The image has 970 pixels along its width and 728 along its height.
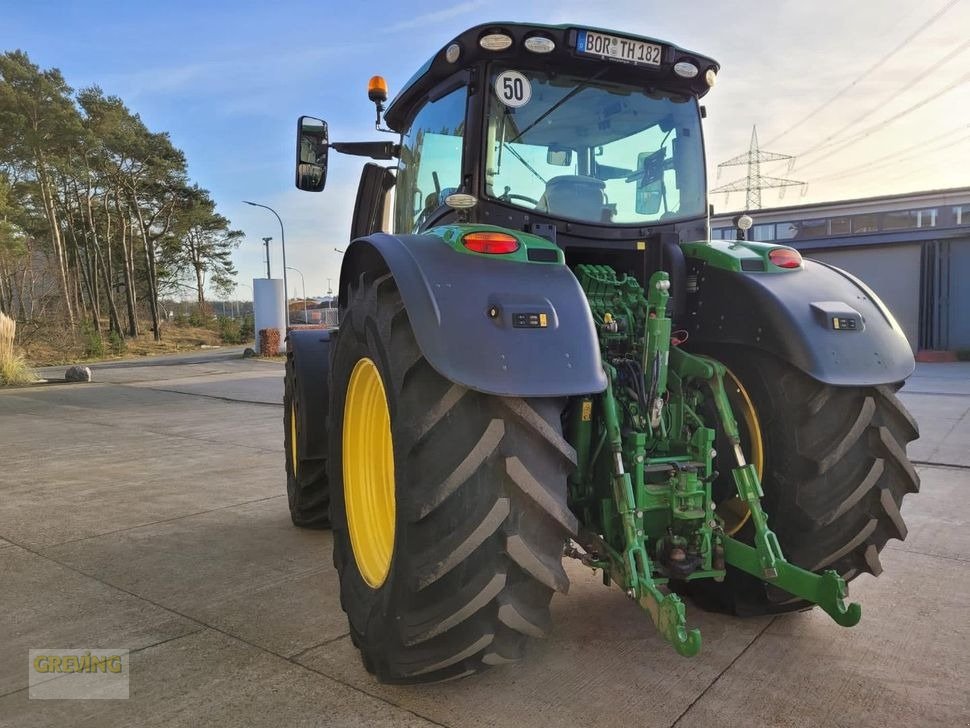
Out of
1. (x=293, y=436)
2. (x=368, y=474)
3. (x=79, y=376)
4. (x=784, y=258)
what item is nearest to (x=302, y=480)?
(x=293, y=436)

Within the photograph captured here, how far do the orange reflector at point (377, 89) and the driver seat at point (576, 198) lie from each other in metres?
1.59

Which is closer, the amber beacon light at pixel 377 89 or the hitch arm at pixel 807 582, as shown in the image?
the hitch arm at pixel 807 582

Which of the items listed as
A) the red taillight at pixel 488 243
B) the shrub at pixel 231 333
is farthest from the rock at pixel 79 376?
the shrub at pixel 231 333

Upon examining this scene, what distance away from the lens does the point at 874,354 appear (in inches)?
104

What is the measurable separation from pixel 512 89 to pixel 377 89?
151cm

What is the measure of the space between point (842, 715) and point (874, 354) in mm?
1268

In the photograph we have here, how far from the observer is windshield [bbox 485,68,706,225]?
9.31ft

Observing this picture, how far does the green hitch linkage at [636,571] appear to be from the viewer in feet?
6.70

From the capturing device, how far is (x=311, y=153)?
3.97 m

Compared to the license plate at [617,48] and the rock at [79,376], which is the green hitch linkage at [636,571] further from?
the rock at [79,376]

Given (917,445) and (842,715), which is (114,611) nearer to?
(842,715)

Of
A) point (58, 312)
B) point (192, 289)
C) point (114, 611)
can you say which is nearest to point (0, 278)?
point (58, 312)

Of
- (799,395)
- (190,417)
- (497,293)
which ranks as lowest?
(190,417)

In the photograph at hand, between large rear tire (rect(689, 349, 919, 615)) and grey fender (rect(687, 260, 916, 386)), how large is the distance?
0.34ft
